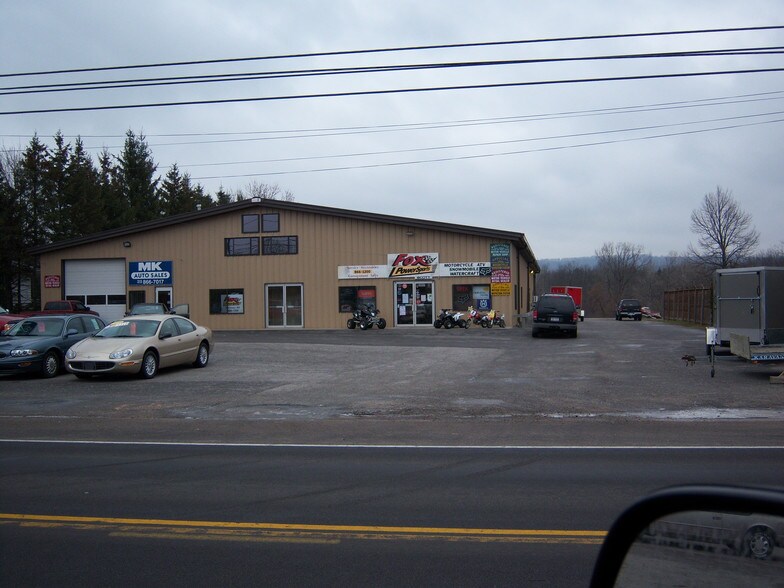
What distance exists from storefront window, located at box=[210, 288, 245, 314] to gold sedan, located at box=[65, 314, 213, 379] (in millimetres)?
19886

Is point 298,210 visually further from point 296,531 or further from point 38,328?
point 296,531

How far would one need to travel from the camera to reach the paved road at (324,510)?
16.7 ft

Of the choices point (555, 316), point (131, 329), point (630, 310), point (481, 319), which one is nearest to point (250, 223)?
point (481, 319)

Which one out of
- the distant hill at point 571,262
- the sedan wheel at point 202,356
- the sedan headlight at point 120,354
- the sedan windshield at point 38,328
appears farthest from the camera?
the distant hill at point 571,262

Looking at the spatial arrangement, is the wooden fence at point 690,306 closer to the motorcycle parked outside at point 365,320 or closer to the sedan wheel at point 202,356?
the motorcycle parked outside at point 365,320

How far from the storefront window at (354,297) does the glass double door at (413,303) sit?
146 centimetres

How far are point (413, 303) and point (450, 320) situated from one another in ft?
9.01

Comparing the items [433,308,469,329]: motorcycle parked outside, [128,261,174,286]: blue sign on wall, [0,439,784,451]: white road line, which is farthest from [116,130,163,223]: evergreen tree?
[0,439,784,451]: white road line

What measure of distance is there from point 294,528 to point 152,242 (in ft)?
125

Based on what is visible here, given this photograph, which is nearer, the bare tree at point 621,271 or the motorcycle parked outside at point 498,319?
the motorcycle parked outside at point 498,319

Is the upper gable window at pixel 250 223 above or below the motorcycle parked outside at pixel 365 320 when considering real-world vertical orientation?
above

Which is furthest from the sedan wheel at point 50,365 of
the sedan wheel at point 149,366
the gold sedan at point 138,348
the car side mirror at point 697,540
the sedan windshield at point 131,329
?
the car side mirror at point 697,540

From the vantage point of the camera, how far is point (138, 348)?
57.4 feet

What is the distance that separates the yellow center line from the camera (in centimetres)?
574
